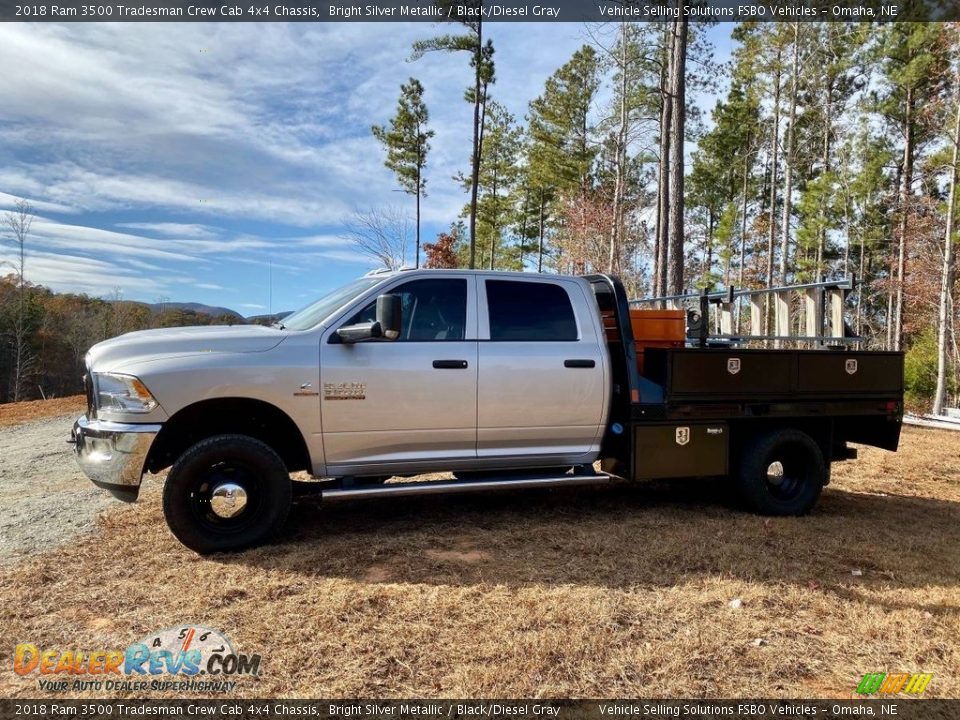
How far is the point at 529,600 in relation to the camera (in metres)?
3.41

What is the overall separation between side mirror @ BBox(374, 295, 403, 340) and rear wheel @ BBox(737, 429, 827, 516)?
11.0ft

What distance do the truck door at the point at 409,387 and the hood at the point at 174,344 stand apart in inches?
18.1

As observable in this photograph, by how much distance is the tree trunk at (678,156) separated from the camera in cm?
1062

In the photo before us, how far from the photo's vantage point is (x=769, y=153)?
2808cm

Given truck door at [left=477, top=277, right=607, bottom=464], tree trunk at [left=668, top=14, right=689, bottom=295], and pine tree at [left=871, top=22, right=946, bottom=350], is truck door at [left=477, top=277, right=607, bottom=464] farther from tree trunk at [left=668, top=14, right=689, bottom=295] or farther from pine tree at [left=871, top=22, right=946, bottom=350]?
pine tree at [left=871, top=22, right=946, bottom=350]

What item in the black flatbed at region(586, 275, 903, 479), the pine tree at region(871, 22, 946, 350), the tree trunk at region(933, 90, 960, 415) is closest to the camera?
the black flatbed at region(586, 275, 903, 479)

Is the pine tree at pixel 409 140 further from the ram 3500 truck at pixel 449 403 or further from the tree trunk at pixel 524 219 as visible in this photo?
the ram 3500 truck at pixel 449 403

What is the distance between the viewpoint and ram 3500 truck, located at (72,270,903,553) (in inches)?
159

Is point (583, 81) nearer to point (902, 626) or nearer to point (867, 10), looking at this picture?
point (867, 10)

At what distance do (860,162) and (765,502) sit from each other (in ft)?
77.6

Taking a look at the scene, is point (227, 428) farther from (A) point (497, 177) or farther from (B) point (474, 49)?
(A) point (497, 177)

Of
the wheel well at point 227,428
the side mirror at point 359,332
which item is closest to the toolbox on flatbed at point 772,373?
the side mirror at point 359,332

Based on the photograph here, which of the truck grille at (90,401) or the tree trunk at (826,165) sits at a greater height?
the tree trunk at (826,165)

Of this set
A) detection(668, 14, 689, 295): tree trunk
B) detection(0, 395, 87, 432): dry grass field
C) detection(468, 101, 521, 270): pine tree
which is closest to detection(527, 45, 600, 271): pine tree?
detection(468, 101, 521, 270): pine tree
